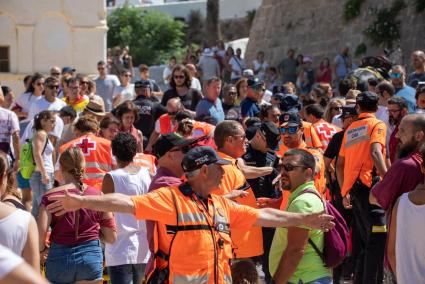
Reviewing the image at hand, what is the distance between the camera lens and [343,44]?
2659 cm

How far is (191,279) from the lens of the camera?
231 inches

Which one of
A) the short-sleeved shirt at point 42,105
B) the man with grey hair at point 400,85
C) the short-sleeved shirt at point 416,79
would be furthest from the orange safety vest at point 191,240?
the short-sleeved shirt at point 42,105

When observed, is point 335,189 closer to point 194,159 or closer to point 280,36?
point 194,159

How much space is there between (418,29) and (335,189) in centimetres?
1355

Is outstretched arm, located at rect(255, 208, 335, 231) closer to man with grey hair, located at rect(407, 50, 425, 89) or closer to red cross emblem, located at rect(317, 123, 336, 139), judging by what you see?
red cross emblem, located at rect(317, 123, 336, 139)

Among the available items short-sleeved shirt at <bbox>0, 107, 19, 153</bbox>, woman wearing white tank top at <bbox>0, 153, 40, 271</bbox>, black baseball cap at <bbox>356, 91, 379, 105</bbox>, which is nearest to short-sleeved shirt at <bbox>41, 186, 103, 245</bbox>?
woman wearing white tank top at <bbox>0, 153, 40, 271</bbox>

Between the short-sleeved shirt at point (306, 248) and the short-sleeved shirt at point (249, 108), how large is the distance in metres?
6.40

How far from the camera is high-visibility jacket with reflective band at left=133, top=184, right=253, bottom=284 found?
5.84 m

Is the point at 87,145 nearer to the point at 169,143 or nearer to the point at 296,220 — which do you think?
the point at 169,143

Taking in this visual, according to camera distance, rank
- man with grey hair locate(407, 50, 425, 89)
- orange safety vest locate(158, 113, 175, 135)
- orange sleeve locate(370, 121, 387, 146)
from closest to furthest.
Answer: orange sleeve locate(370, 121, 387, 146), orange safety vest locate(158, 113, 175, 135), man with grey hair locate(407, 50, 425, 89)

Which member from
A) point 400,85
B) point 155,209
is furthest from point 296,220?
point 400,85

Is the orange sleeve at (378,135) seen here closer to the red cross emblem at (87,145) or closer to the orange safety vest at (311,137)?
the orange safety vest at (311,137)

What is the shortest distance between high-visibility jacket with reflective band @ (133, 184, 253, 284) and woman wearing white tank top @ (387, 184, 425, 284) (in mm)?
1152

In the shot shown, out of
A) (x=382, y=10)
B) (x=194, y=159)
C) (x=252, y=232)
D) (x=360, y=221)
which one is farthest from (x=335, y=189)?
(x=382, y=10)
